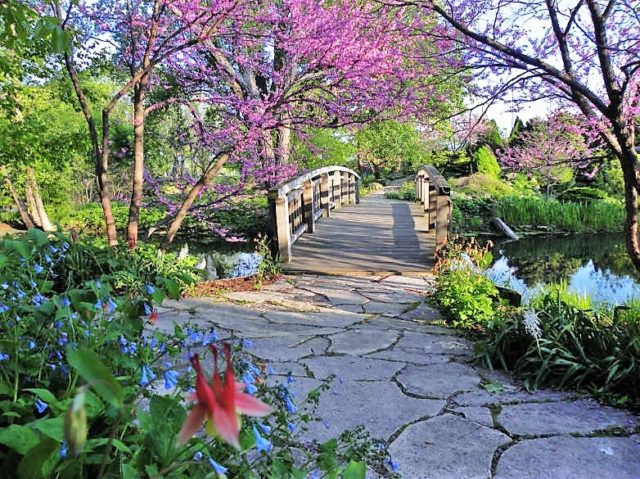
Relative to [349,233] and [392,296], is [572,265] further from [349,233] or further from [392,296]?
[392,296]

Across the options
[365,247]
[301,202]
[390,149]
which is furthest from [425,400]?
[390,149]

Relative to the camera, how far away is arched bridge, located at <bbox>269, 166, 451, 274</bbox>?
603cm

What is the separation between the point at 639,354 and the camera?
2.56m

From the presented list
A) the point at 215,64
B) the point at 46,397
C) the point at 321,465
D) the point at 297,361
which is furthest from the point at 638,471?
the point at 215,64

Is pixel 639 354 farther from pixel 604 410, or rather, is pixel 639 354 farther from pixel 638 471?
pixel 638 471

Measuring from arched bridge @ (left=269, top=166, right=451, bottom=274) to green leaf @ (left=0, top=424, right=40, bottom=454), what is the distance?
5.04 meters

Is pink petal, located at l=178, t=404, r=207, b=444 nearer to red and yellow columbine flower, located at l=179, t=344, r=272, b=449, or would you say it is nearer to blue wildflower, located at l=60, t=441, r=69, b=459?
red and yellow columbine flower, located at l=179, t=344, r=272, b=449

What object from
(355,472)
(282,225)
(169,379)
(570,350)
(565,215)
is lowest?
(565,215)

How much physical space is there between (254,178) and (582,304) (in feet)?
13.3

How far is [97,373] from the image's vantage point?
53cm

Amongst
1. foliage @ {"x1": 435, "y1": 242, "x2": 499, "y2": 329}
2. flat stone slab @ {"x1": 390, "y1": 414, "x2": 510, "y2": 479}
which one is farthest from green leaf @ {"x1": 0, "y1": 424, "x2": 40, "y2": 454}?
foliage @ {"x1": 435, "y1": 242, "x2": 499, "y2": 329}

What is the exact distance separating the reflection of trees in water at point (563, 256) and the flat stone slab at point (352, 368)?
4.92 meters

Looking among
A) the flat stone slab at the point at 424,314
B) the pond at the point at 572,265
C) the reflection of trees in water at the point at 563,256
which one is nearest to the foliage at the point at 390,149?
the reflection of trees in water at the point at 563,256

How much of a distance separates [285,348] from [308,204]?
199 inches
